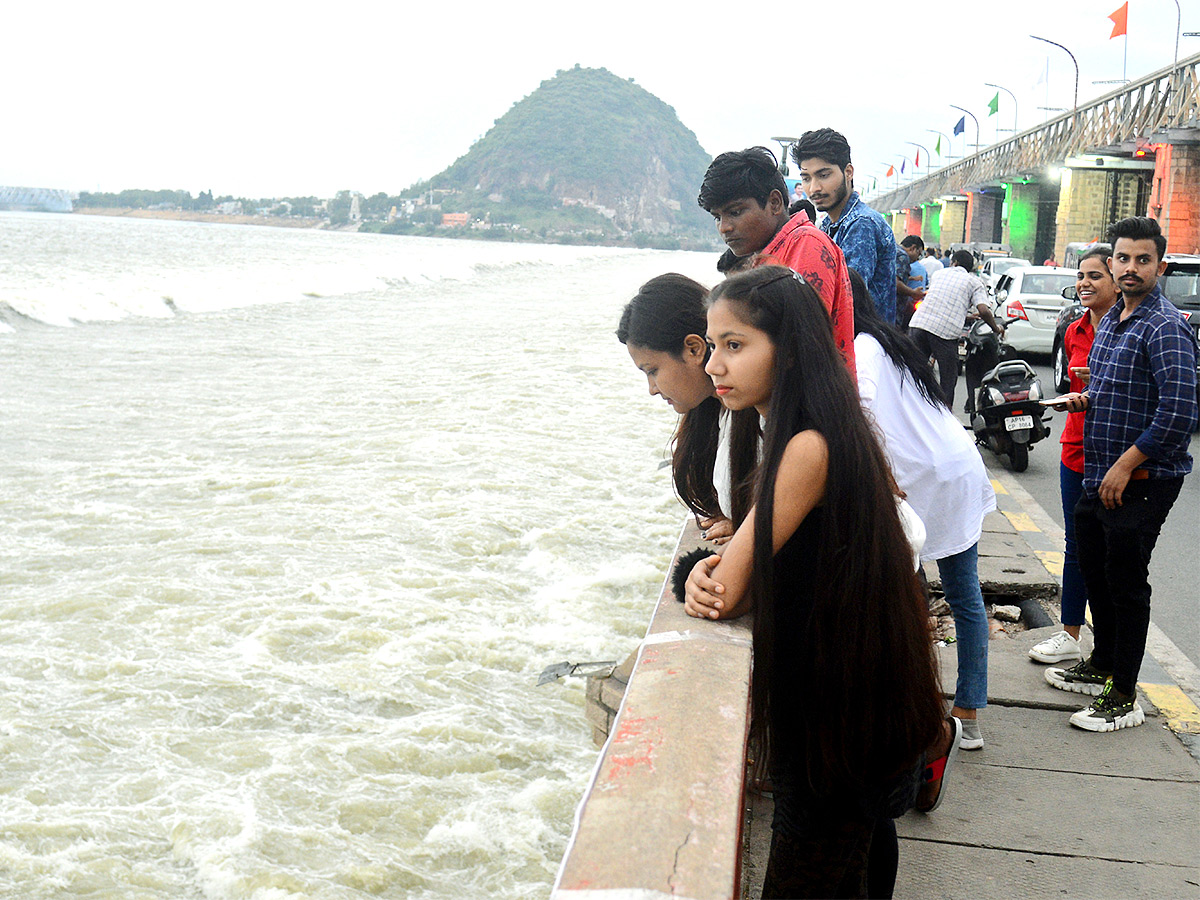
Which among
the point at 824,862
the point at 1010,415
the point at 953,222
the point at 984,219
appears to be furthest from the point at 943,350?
the point at 953,222

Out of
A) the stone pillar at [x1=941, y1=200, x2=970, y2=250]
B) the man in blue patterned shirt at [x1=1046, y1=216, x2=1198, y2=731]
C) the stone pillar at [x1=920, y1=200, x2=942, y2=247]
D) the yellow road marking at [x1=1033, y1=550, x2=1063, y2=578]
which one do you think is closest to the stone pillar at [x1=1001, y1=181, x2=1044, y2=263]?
the stone pillar at [x1=941, y1=200, x2=970, y2=250]

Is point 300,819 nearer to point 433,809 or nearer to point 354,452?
point 433,809

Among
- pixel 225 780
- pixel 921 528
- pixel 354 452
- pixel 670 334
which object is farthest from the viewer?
pixel 354 452

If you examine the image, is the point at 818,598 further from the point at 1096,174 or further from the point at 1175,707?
the point at 1096,174

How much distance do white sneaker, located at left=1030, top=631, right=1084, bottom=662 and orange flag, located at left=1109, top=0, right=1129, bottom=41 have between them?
3430 cm

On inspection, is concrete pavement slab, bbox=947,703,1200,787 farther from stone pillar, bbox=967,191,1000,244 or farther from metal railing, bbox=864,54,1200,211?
stone pillar, bbox=967,191,1000,244

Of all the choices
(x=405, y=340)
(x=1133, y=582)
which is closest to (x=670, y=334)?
(x=1133, y=582)

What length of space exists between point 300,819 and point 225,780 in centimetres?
44

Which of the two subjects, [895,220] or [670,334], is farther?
[895,220]

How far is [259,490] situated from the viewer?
868 cm

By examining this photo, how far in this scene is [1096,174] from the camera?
38781 mm

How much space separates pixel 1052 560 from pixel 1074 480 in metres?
1.96

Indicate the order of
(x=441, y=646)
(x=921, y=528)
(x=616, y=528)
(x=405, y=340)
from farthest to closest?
(x=405, y=340) < (x=616, y=528) < (x=441, y=646) < (x=921, y=528)

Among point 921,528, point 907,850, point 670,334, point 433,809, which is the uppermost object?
point 670,334
